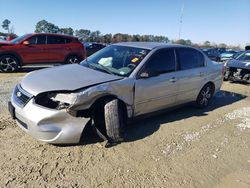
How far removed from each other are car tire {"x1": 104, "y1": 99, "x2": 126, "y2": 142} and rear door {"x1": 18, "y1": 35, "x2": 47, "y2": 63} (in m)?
8.32

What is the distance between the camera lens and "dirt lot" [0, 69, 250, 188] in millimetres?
3502

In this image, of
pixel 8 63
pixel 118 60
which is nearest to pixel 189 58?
pixel 118 60

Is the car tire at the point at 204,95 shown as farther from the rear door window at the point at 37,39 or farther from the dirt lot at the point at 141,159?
the rear door window at the point at 37,39

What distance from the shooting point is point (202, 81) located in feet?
21.6

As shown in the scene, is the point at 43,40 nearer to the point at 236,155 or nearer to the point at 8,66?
the point at 8,66

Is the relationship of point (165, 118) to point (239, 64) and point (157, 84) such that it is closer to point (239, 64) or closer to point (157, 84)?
point (157, 84)

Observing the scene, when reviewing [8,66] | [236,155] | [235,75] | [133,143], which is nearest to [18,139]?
[133,143]

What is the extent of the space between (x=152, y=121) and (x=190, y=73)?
139 centimetres

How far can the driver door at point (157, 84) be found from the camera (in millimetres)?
4910

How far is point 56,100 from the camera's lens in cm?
396

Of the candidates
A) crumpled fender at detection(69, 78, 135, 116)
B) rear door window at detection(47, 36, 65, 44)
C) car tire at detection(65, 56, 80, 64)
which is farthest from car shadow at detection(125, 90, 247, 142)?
rear door window at detection(47, 36, 65, 44)

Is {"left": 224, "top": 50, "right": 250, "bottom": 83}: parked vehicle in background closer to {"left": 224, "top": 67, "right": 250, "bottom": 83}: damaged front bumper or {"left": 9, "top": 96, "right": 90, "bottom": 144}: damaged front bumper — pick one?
{"left": 224, "top": 67, "right": 250, "bottom": 83}: damaged front bumper

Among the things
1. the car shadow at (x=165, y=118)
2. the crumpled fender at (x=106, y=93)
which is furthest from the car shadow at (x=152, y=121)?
A: the crumpled fender at (x=106, y=93)

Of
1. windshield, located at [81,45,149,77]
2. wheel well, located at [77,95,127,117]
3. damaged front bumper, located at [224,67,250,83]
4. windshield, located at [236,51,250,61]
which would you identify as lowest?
damaged front bumper, located at [224,67,250,83]
